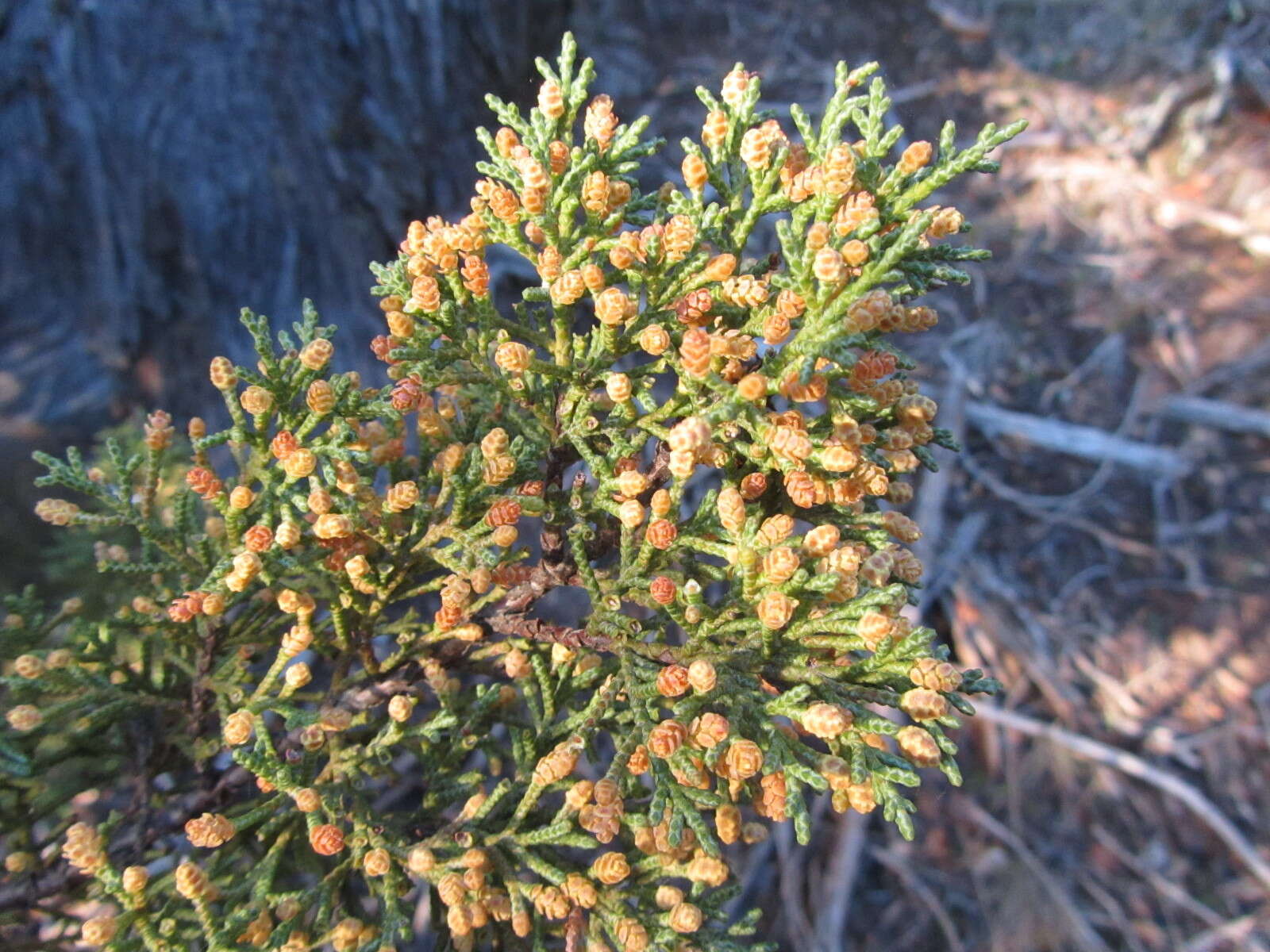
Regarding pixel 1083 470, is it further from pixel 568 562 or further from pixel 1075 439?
pixel 568 562

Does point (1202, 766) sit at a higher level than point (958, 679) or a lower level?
lower

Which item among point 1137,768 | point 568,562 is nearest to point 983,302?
point 1137,768

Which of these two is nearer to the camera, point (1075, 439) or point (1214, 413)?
point (1075, 439)

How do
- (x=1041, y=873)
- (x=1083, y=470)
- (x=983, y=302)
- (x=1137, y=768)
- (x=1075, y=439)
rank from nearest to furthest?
(x=1041, y=873) → (x=1137, y=768) → (x=1075, y=439) → (x=1083, y=470) → (x=983, y=302)

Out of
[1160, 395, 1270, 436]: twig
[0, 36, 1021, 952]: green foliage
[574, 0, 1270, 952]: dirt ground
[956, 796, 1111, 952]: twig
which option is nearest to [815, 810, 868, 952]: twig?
[574, 0, 1270, 952]: dirt ground

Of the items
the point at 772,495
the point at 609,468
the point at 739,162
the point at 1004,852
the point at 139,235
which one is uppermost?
the point at 139,235

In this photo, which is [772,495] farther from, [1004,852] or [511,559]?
[1004,852]

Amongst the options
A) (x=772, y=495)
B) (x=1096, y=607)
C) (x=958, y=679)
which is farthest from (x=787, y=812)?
(x=1096, y=607)

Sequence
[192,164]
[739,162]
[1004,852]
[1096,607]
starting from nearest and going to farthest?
1. [739,162]
2. [192,164]
3. [1004,852]
4. [1096,607]

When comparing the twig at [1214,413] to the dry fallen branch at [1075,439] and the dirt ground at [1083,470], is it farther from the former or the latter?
the dry fallen branch at [1075,439]
